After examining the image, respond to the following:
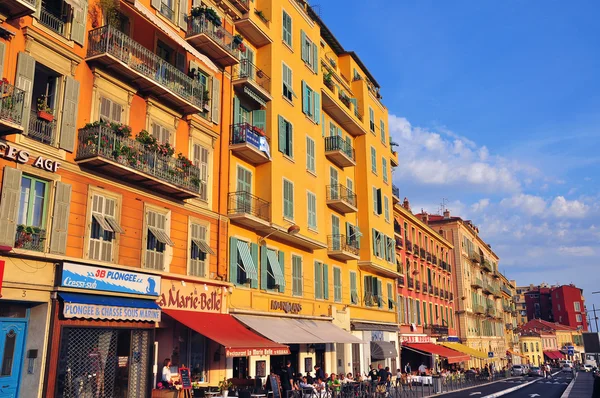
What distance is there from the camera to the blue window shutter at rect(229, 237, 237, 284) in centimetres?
2253

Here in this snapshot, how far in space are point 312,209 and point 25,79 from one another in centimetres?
1679

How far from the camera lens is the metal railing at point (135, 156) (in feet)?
54.1

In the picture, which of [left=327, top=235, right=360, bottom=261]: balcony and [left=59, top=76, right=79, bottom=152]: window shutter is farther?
[left=327, top=235, right=360, bottom=261]: balcony

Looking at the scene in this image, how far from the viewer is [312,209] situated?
29.4 meters

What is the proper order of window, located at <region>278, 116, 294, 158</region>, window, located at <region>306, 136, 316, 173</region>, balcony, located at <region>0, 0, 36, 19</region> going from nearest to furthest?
balcony, located at <region>0, 0, 36, 19</region>, window, located at <region>278, 116, 294, 158</region>, window, located at <region>306, 136, 316, 173</region>

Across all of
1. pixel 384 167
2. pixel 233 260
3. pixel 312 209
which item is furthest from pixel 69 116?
pixel 384 167

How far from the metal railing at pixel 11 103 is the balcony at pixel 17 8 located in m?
2.00

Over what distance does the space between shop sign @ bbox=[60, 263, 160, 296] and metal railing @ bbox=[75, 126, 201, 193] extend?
3.18 meters

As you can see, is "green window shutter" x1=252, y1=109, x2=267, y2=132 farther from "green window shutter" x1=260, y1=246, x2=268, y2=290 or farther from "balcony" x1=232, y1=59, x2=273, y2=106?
"green window shutter" x1=260, y1=246, x2=268, y2=290

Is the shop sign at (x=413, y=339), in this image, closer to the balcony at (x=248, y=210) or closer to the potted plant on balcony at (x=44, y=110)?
the balcony at (x=248, y=210)

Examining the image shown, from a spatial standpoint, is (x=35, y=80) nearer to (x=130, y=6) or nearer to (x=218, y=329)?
(x=130, y=6)

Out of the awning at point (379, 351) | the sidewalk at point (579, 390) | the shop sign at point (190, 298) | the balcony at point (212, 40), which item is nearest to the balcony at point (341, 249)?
the awning at point (379, 351)

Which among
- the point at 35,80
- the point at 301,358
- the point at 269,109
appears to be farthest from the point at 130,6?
the point at 301,358

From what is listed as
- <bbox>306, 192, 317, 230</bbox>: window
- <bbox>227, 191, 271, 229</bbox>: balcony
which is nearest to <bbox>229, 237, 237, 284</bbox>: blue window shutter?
<bbox>227, 191, 271, 229</bbox>: balcony
